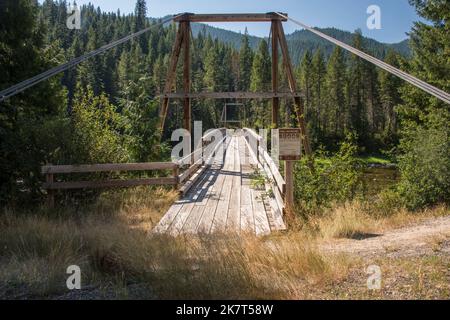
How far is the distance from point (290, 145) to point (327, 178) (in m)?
2.62

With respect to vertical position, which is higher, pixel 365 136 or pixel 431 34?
pixel 431 34

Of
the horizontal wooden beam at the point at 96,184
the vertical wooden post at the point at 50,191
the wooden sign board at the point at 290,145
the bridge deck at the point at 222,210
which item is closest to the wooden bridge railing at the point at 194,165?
the bridge deck at the point at 222,210

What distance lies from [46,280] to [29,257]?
92 centimetres

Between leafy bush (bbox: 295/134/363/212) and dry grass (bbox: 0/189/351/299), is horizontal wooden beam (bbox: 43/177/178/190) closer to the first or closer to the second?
dry grass (bbox: 0/189/351/299)

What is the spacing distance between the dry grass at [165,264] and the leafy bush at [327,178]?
2.09m

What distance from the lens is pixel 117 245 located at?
446 cm

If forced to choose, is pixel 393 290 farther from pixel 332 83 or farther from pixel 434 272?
pixel 332 83

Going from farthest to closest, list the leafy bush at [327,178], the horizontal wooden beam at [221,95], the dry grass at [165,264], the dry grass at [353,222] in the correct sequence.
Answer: the horizontal wooden beam at [221,95] < the leafy bush at [327,178] < the dry grass at [353,222] < the dry grass at [165,264]

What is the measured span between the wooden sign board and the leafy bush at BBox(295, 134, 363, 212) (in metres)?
1.73

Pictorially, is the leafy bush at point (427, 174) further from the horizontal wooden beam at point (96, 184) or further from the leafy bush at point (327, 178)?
the horizontal wooden beam at point (96, 184)

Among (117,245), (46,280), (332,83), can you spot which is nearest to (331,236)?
(117,245)

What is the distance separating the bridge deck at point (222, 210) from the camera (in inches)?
235

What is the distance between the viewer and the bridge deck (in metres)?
5.98
